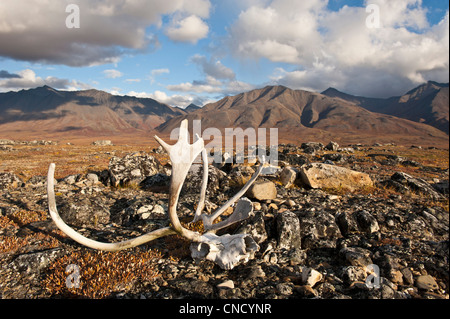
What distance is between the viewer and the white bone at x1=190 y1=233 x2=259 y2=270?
4129mm

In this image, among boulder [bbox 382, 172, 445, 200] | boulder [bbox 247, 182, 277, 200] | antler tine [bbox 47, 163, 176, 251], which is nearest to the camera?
antler tine [bbox 47, 163, 176, 251]

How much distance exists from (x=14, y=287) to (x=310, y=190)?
32.3 ft

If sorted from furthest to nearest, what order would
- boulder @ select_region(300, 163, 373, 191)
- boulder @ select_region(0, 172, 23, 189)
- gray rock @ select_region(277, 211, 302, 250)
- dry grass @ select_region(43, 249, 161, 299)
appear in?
boulder @ select_region(300, 163, 373, 191) → boulder @ select_region(0, 172, 23, 189) → gray rock @ select_region(277, 211, 302, 250) → dry grass @ select_region(43, 249, 161, 299)

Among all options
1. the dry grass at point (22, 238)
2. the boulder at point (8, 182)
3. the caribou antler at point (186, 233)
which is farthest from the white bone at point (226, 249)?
the boulder at point (8, 182)

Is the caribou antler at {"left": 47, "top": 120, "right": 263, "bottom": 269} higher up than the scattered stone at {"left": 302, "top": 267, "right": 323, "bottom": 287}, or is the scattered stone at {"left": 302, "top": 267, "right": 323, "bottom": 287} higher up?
the caribou antler at {"left": 47, "top": 120, "right": 263, "bottom": 269}

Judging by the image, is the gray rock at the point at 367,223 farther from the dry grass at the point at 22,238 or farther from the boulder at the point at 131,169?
the boulder at the point at 131,169

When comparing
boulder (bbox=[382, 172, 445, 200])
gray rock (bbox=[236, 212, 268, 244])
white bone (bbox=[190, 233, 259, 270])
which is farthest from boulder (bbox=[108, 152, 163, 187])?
boulder (bbox=[382, 172, 445, 200])

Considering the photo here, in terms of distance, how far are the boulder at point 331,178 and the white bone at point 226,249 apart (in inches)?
286

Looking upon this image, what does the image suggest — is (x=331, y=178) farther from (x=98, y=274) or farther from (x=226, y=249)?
(x=98, y=274)

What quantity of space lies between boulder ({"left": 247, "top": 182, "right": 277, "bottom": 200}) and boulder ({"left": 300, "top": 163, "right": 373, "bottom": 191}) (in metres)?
3.08

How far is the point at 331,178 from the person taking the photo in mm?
10914

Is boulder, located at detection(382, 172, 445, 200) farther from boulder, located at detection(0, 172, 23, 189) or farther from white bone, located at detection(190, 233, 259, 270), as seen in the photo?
boulder, located at detection(0, 172, 23, 189)
